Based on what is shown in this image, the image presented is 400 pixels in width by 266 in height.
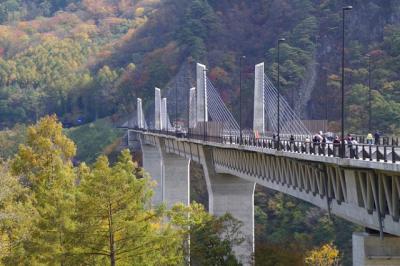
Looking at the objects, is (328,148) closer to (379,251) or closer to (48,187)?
(379,251)

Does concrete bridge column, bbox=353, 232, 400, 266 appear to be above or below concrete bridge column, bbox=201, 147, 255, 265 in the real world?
above

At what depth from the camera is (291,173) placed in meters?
35.0

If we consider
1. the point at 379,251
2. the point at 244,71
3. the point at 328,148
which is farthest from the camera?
the point at 244,71

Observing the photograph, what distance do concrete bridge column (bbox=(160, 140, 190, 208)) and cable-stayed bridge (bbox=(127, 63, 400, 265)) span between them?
8 cm

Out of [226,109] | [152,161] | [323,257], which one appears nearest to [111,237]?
[323,257]

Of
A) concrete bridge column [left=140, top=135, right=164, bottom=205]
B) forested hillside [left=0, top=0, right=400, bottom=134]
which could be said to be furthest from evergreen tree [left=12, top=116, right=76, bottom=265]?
concrete bridge column [left=140, top=135, right=164, bottom=205]

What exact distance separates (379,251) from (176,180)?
48.2 meters

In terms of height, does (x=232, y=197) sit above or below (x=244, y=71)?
below

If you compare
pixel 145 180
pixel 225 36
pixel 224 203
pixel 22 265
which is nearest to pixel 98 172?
pixel 145 180

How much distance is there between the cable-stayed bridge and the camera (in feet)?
79.9

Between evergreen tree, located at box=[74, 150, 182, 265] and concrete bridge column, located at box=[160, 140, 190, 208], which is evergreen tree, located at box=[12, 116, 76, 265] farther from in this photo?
concrete bridge column, located at box=[160, 140, 190, 208]

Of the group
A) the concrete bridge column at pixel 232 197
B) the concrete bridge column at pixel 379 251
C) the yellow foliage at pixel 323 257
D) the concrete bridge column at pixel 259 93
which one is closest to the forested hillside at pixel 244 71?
the yellow foliage at pixel 323 257

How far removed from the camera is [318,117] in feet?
285

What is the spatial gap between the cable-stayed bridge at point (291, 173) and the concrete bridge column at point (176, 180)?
8cm
